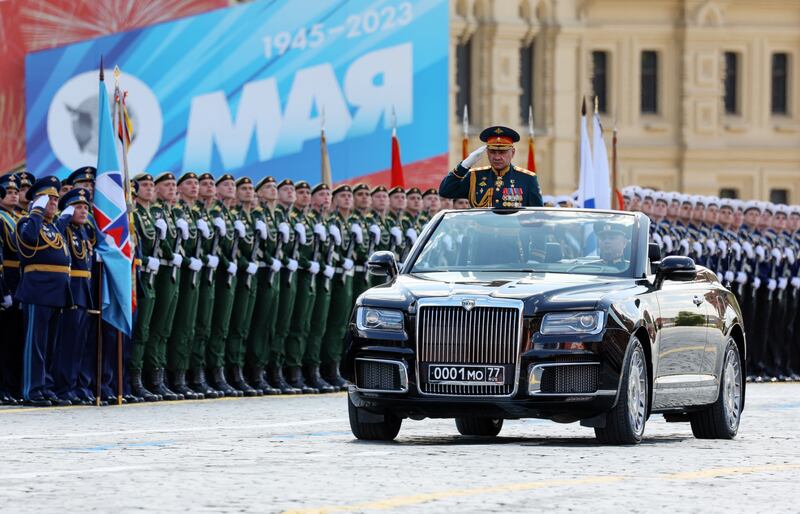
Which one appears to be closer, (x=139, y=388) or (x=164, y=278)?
(x=139, y=388)

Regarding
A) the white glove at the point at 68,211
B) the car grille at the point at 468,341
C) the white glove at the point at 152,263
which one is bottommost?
the car grille at the point at 468,341

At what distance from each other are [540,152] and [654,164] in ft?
13.4

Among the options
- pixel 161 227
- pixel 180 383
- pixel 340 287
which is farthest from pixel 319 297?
pixel 161 227

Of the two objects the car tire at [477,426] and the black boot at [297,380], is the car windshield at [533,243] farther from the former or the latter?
the black boot at [297,380]

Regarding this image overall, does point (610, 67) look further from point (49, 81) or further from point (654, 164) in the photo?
point (49, 81)

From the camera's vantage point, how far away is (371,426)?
15656 millimetres

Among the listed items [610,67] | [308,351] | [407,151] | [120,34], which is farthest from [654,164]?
[308,351]

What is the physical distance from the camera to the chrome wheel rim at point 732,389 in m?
17.1

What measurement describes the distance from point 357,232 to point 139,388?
3.96 metres

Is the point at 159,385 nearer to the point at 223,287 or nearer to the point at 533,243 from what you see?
the point at 223,287

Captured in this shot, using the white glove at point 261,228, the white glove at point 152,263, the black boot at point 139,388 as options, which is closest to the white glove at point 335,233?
the white glove at point 261,228

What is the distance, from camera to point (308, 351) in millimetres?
24375

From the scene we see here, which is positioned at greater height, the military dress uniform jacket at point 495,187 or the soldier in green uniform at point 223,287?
the military dress uniform jacket at point 495,187

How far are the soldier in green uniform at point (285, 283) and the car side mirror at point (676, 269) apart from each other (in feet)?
26.4
